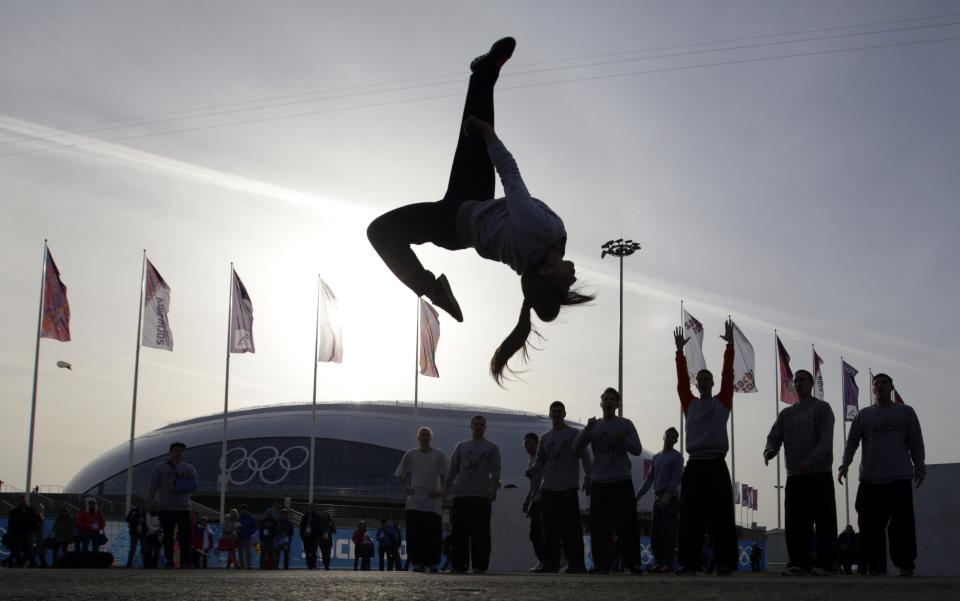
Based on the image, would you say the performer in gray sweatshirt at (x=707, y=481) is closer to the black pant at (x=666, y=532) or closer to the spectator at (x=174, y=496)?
the black pant at (x=666, y=532)

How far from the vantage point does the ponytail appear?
4621mm

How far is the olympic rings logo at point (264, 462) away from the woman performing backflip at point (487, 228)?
5321cm

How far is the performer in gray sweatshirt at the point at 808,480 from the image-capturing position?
23.3ft

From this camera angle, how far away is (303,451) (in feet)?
192

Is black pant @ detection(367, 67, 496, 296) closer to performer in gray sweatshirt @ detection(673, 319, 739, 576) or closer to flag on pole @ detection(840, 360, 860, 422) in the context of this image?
performer in gray sweatshirt @ detection(673, 319, 739, 576)

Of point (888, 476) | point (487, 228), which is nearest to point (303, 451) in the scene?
point (888, 476)

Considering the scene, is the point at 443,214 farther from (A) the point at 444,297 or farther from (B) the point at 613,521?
(B) the point at 613,521

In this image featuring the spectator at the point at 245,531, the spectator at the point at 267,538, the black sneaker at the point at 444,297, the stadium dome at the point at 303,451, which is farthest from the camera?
the stadium dome at the point at 303,451

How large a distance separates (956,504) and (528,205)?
8.11 meters

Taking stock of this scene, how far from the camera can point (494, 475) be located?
342 inches

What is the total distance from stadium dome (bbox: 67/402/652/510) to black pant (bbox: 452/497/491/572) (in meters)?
47.8

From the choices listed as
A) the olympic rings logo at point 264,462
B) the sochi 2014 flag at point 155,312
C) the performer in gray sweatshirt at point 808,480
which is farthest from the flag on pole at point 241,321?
the olympic rings logo at point 264,462

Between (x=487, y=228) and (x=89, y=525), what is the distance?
12.4 metres

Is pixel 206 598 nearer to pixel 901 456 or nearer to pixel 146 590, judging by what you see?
pixel 146 590
